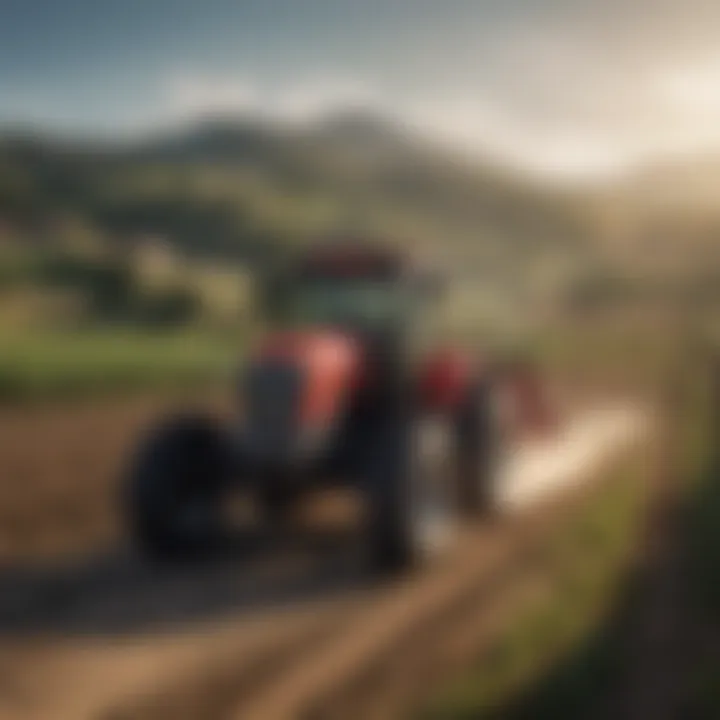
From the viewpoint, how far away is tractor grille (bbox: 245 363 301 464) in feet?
13.5

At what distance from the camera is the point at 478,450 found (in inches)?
189

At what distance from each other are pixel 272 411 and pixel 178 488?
1.63ft

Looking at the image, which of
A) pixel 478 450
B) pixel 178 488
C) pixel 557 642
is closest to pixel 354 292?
pixel 178 488

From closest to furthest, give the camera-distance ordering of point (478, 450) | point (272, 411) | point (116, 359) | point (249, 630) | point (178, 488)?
point (249, 630) → point (272, 411) → point (178, 488) → point (478, 450) → point (116, 359)

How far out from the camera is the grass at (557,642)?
2908 mm

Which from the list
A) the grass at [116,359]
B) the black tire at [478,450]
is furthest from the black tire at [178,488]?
the black tire at [478,450]

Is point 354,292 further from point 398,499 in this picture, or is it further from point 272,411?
point 398,499

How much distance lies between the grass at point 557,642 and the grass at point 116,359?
1.14 metres

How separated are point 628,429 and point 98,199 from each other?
14.1ft

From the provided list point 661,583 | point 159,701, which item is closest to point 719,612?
point 661,583

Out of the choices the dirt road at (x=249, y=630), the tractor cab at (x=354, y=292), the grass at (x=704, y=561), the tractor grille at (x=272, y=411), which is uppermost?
the tractor cab at (x=354, y=292)

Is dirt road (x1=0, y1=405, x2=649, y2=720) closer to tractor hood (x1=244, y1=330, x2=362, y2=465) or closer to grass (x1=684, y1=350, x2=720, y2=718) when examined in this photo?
tractor hood (x1=244, y1=330, x2=362, y2=465)

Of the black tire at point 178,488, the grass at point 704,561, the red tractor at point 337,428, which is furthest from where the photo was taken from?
the black tire at point 178,488

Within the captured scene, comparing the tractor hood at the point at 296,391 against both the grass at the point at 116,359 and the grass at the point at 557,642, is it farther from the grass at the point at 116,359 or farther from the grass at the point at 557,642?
the grass at the point at 557,642
